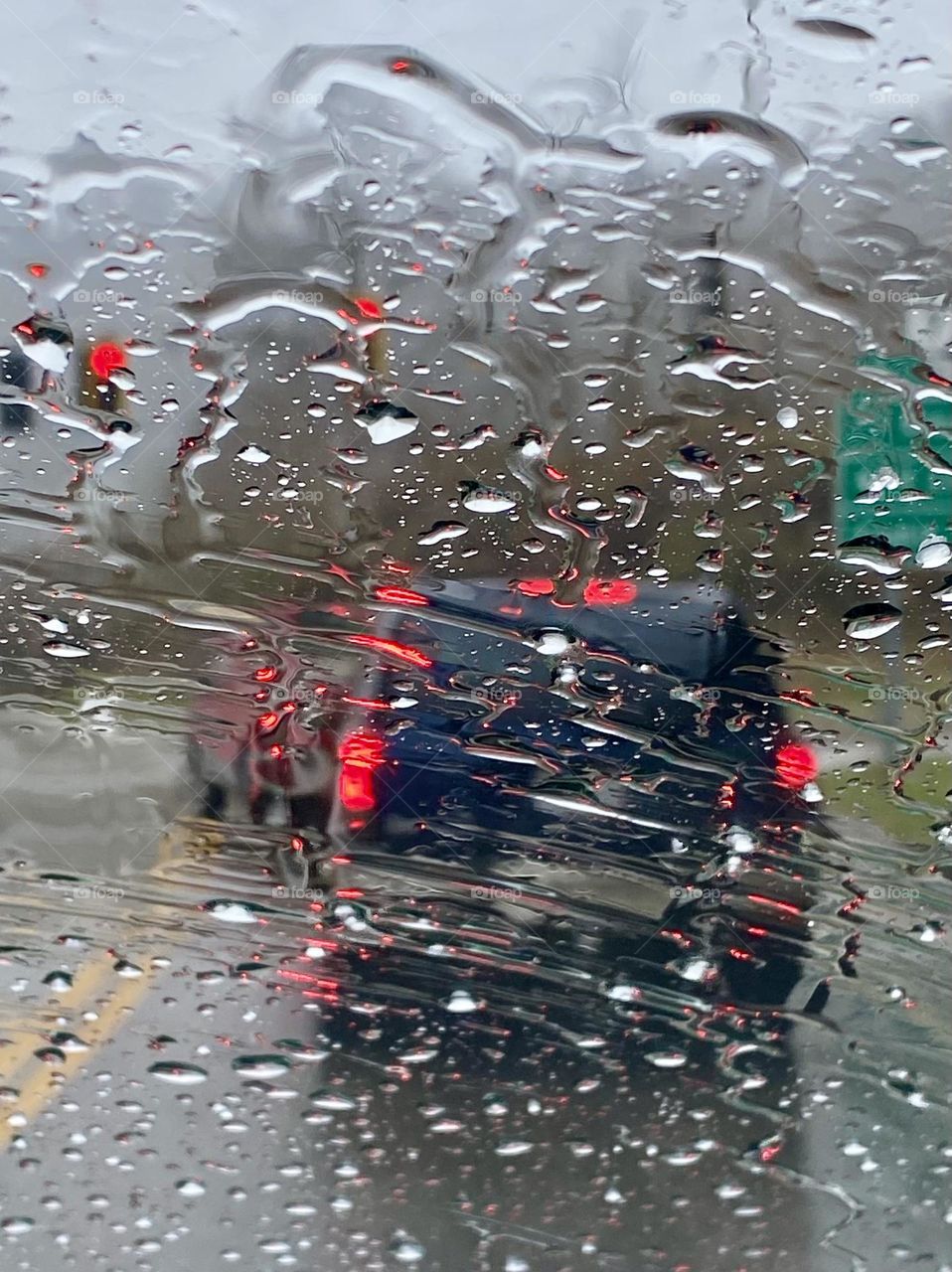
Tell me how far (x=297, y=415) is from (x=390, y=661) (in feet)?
1.38

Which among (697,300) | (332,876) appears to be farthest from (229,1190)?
(697,300)

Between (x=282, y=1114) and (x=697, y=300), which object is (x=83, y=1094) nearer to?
(x=282, y=1114)

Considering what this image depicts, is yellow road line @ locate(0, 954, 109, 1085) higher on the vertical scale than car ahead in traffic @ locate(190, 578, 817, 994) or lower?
lower

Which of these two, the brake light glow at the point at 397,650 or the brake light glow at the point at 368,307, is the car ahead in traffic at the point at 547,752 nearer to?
the brake light glow at the point at 397,650

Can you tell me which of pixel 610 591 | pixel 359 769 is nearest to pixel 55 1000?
pixel 359 769

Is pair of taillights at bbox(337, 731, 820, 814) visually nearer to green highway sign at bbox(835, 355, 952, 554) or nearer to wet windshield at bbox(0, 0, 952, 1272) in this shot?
wet windshield at bbox(0, 0, 952, 1272)

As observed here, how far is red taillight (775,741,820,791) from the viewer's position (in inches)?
63.5

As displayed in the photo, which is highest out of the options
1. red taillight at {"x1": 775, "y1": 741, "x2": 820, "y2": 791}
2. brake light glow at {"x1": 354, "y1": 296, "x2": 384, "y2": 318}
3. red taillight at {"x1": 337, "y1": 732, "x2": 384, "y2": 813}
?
brake light glow at {"x1": 354, "y1": 296, "x2": 384, "y2": 318}

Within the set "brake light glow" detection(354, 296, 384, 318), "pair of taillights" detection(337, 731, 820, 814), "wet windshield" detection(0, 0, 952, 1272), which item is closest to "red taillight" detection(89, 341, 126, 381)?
"wet windshield" detection(0, 0, 952, 1272)

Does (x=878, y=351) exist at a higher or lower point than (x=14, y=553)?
higher

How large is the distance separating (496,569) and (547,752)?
0.98 feet

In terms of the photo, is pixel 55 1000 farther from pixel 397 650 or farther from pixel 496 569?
pixel 496 569

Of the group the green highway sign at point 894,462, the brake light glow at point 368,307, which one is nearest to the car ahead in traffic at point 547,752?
the green highway sign at point 894,462

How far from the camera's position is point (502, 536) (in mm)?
1614
